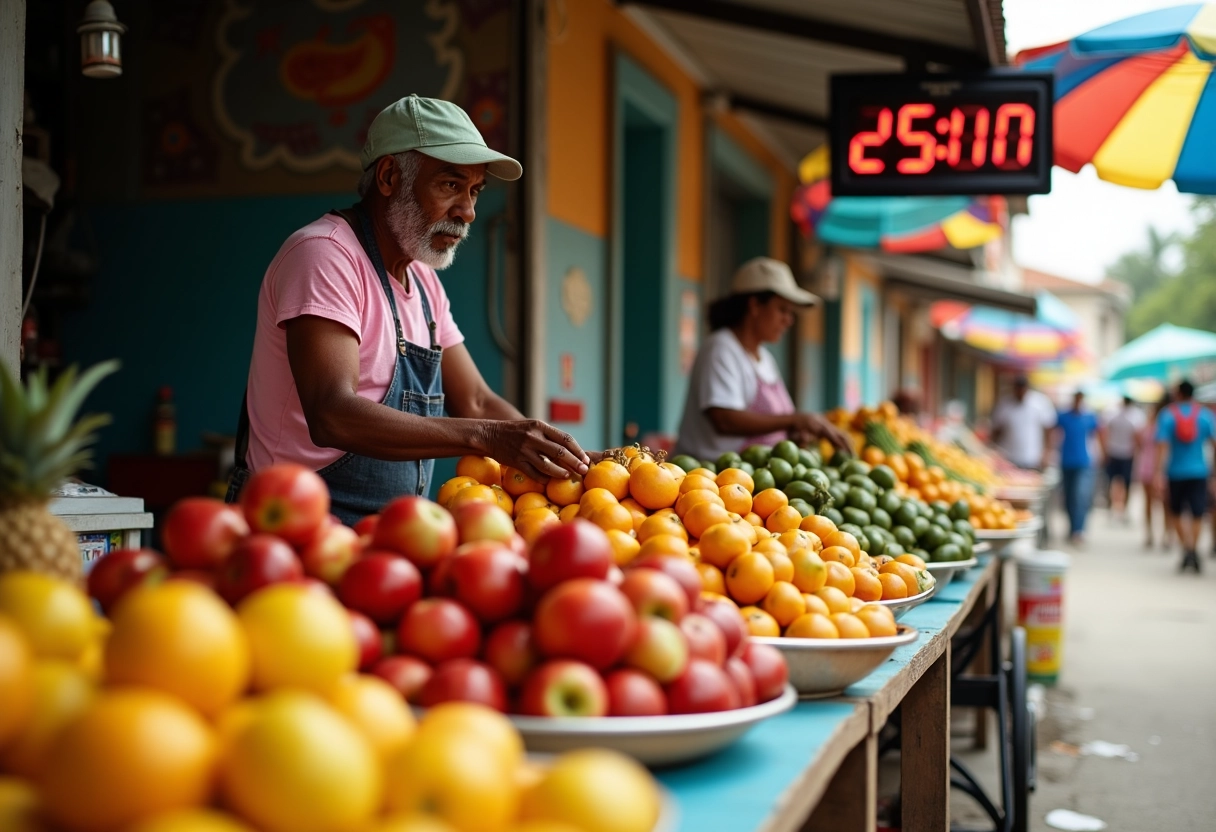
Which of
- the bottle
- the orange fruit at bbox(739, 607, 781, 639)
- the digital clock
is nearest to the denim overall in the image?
the orange fruit at bbox(739, 607, 781, 639)

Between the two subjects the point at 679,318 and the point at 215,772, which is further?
the point at 679,318

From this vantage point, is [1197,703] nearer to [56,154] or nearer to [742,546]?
[742,546]

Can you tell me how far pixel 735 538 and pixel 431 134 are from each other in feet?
4.57

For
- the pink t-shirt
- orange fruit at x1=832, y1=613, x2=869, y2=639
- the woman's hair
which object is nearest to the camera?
orange fruit at x1=832, y1=613, x2=869, y2=639

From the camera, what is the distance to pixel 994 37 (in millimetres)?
5477

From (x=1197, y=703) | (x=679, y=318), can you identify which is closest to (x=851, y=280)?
(x=679, y=318)

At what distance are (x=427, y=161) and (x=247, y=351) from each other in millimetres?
3089

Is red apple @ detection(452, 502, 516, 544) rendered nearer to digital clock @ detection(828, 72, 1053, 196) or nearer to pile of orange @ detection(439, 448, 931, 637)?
pile of orange @ detection(439, 448, 931, 637)

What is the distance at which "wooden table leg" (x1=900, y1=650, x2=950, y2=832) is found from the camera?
3.02 metres

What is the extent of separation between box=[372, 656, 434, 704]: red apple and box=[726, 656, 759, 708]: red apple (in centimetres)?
43

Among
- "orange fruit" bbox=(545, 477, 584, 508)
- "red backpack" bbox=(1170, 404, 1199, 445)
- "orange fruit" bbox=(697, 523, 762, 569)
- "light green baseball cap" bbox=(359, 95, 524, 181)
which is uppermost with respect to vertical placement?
"light green baseball cap" bbox=(359, 95, 524, 181)

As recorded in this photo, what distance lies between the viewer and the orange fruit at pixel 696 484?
264 centimetres

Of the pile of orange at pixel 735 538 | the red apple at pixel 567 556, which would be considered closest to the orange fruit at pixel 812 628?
the pile of orange at pixel 735 538

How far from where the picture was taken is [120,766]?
3.50ft
